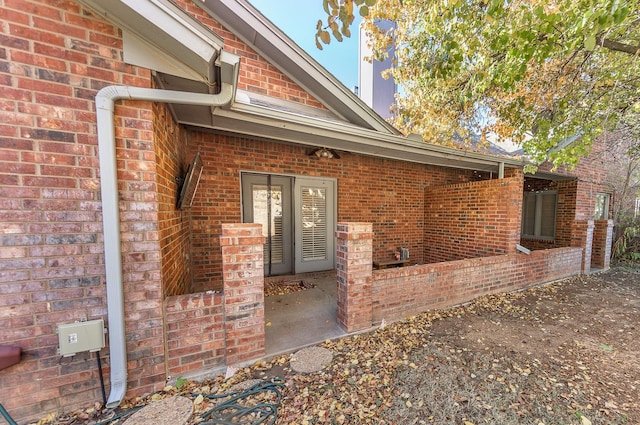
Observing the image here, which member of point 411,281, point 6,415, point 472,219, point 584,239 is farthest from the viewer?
point 584,239

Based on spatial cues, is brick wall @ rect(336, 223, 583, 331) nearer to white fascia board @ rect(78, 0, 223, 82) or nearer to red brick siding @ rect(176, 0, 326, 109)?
white fascia board @ rect(78, 0, 223, 82)

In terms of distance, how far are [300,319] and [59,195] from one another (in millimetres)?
2771

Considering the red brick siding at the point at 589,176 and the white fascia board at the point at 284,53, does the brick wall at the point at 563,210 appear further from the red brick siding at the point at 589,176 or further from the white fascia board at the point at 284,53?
the white fascia board at the point at 284,53

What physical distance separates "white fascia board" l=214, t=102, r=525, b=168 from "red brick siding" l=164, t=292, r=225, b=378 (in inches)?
82.5

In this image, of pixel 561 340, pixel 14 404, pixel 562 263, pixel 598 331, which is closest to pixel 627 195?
pixel 562 263

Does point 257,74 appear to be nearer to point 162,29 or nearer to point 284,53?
point 284,53

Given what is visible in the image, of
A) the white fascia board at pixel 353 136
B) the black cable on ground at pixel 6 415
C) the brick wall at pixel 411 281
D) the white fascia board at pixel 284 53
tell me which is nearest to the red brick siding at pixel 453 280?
the brick wall at pixel 411 281

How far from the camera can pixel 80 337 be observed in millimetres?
1726

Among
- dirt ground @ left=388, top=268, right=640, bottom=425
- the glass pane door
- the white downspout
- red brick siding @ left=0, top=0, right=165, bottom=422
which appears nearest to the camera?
red brick siding @ left=0, top=0, right=165, bottom=422

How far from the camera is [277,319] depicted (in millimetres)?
3209

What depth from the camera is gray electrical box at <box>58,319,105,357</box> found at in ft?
5.56

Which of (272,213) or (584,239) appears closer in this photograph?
(272,213)

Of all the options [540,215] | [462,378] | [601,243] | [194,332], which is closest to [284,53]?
[194,332]

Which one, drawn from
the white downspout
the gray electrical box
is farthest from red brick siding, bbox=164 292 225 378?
the gray electrical box
